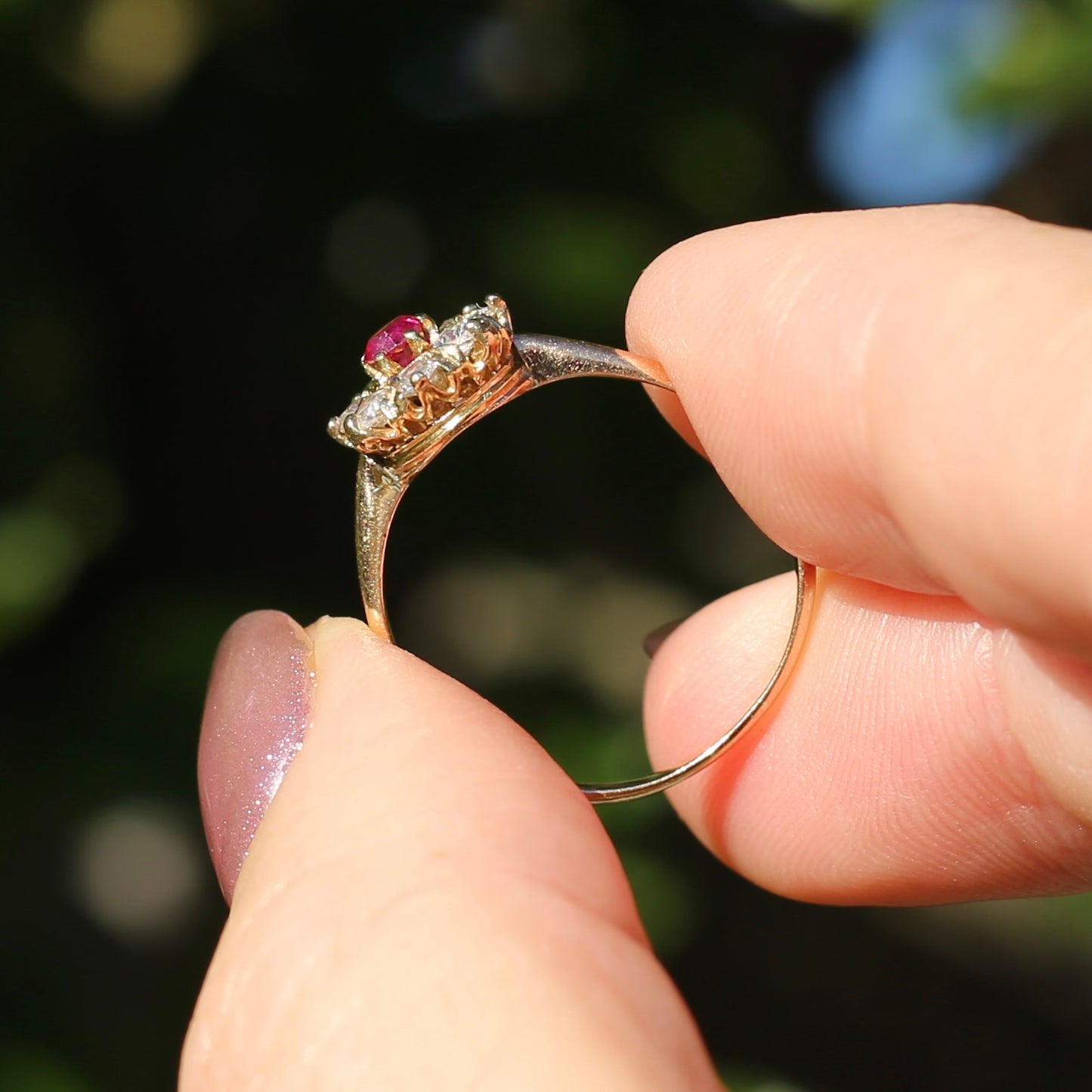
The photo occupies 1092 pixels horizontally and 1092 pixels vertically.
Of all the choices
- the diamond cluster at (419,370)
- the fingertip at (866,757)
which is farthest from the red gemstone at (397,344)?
the fingertip at (866,757)

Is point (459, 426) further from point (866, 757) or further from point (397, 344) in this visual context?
point (866, 757)

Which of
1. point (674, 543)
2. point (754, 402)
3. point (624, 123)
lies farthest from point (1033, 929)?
point (624, 123)

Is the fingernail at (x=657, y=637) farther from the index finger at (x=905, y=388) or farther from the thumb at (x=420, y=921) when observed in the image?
the thumb at (x=420, y=921)

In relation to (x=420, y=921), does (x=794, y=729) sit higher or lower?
lower

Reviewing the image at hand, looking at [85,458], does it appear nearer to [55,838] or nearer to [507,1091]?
[55,838]

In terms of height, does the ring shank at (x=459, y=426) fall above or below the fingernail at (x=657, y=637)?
above

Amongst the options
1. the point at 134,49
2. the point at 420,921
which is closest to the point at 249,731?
the point at 420,921
